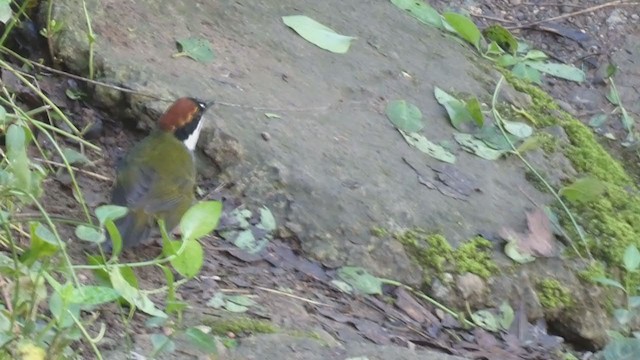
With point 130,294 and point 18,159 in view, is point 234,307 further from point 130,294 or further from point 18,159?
point 18,159

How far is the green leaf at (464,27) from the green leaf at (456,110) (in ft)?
2.68

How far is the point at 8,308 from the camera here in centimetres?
286

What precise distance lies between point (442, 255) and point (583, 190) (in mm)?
870

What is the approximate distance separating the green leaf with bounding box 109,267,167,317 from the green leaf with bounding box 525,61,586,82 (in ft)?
12.6

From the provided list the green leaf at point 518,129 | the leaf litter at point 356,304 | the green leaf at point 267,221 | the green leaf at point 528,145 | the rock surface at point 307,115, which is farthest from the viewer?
the green leaf at point 518,129

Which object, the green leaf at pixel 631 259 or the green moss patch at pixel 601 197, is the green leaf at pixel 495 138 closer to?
the green moss patch at pixel 601 197

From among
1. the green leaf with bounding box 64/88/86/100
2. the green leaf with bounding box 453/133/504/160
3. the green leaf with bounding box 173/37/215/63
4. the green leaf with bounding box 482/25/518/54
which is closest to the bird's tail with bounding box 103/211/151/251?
the green leaf with bounding box 64/88/86/100

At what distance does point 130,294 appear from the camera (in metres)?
2.87

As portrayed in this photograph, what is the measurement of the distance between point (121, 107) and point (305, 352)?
1.64m

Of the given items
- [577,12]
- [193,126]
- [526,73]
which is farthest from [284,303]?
[577,12]

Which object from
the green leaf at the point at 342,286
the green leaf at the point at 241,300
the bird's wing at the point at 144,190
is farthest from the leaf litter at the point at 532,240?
the bird's wing at the point at 144,190

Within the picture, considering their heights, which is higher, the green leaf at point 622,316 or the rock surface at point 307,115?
the rock surface at point 307,115

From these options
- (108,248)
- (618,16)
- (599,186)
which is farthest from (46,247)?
(618,16)

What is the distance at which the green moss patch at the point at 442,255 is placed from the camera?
4.20 m
